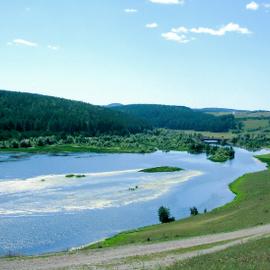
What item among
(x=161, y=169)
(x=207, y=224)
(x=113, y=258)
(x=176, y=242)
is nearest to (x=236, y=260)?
(x=113, y=258)

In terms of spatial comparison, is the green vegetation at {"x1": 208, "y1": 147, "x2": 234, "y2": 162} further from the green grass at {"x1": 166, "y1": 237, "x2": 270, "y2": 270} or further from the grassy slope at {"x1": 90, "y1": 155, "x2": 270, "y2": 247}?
the green grass at {"x1": 166, "y1": 237, "x2": 270, "y2": 270}

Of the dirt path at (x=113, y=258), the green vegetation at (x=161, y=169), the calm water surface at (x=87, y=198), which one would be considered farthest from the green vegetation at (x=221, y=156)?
the dirt path at (x=113, y=258)

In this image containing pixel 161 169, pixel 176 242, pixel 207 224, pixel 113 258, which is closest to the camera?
pixel 113 258

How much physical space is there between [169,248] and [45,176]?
81095 millimetres

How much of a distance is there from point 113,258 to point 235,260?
9.52 metres

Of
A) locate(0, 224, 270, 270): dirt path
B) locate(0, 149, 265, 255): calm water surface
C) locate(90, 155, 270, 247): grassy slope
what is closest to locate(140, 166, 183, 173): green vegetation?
locate(0, 149, 265, 255): calm water surface

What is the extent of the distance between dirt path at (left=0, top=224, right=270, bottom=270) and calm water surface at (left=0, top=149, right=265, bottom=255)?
16.1 metres

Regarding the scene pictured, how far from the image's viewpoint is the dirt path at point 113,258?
3231 cm

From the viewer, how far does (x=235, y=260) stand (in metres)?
28.6

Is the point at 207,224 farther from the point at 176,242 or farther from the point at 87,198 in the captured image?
the point at 87,198

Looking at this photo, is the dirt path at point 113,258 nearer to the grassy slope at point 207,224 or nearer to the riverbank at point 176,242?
the riverbank at point 176,242

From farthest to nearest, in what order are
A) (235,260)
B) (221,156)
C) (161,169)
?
(221,156) < (161,169) < (235,260)

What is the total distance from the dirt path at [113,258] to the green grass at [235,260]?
2984 millimetres

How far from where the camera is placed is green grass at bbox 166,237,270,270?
86.2ft
